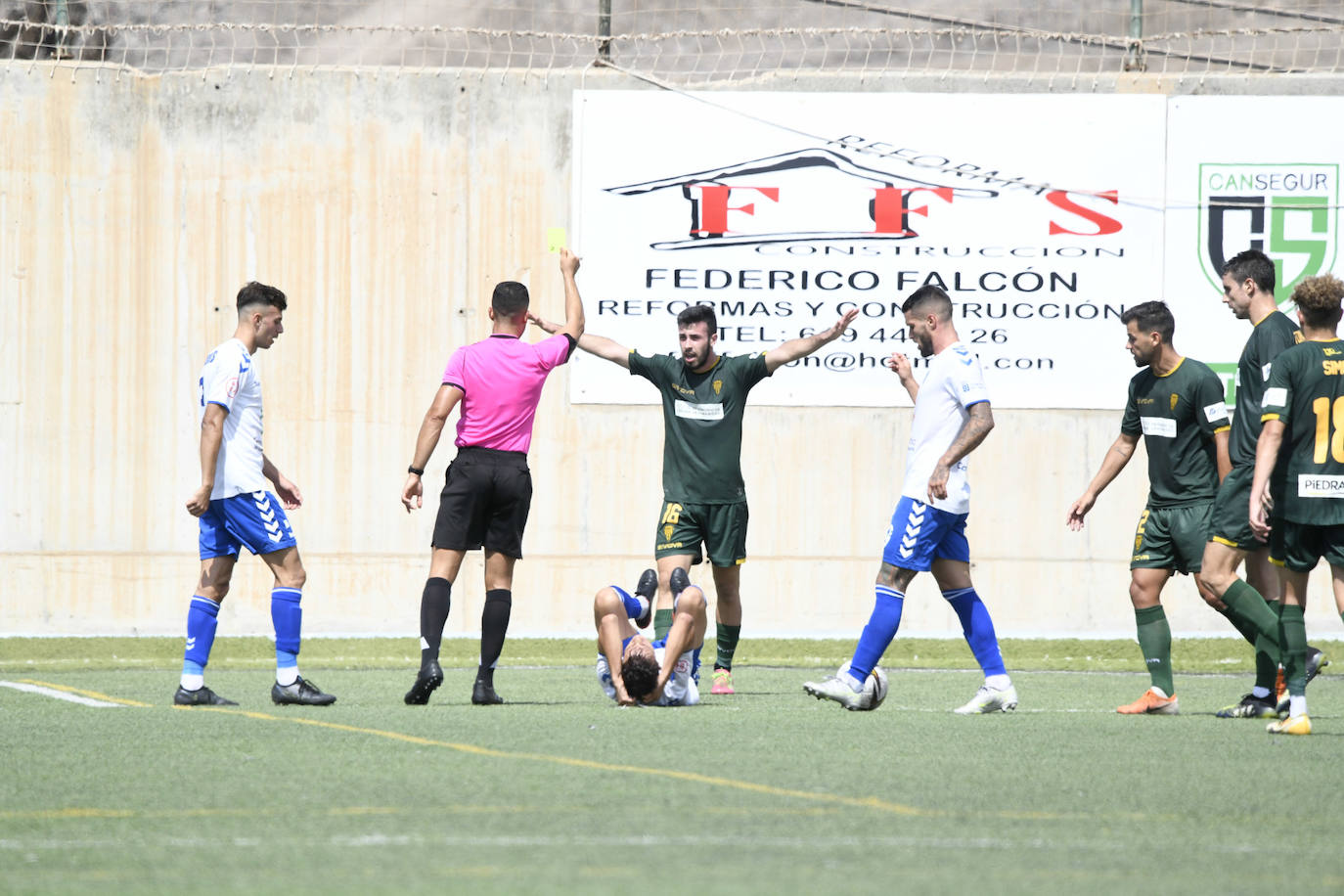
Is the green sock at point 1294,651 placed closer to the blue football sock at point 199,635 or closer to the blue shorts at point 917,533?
the blue shorts at point 917,533

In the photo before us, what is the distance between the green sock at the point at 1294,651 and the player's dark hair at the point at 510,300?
12.2 feet

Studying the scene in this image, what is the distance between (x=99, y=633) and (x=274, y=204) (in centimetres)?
345

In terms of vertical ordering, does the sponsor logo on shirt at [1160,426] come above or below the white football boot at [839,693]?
above

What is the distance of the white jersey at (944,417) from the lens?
820cm

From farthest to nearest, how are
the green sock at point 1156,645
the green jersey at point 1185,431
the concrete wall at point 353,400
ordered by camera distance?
the concrete wall at point 353,400 → the green jersey at point 1185,431 → the green sock at point 1156,645

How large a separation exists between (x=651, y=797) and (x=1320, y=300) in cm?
372

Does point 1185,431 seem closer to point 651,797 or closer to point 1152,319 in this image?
point 1152,319

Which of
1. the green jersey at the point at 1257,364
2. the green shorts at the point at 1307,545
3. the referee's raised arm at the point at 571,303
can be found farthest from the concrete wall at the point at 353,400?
the green shorts at the point at 1307,545

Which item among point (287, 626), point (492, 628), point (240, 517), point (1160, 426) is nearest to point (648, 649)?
point (492, 628)

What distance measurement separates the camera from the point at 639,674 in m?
8.16

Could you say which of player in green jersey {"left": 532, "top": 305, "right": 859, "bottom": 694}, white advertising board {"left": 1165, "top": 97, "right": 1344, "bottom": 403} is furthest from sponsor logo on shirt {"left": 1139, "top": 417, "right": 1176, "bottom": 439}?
white advertising board {"left": 1165, "top": 97, "right": 1344, "bottom": 403}

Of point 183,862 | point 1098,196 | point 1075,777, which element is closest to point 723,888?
point 183,862

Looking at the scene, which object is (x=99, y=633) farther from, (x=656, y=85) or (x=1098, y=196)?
(x=1098, y=196)

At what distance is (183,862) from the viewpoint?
4.19 m
